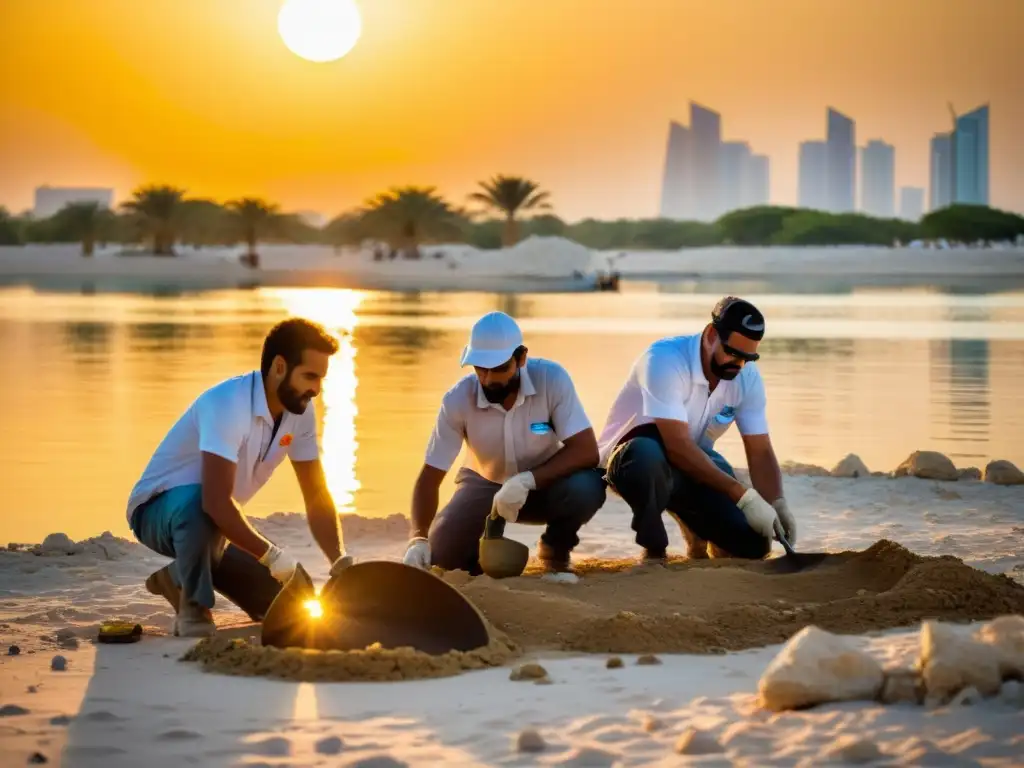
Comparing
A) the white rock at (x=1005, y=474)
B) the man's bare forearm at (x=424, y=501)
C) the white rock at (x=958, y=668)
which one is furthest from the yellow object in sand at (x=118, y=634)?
the white rock at (x=1005, y=474)

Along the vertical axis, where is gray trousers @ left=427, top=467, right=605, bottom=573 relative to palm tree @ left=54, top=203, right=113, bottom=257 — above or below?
below

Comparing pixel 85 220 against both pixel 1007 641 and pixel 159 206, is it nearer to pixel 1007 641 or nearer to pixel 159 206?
pixel 159 206

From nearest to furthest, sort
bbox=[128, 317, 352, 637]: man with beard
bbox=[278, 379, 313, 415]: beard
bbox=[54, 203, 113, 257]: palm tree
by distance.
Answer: bbox=[128, 317, 352, 637]: man with beard → bbox=[278, 379, 313, 415]: beard → bbox=[54, 203, 113, 257]: palm tree

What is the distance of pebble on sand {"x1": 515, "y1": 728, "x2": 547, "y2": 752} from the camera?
4258 mm

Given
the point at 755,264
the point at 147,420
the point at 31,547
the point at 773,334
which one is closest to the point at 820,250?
the point at 755,264

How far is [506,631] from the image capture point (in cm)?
576

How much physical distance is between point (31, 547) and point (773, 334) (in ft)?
64.0

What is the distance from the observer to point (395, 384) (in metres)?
16.8

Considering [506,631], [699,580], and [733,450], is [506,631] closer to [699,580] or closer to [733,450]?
[699,580]

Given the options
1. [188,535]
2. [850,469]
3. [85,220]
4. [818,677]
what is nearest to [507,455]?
[188,535]

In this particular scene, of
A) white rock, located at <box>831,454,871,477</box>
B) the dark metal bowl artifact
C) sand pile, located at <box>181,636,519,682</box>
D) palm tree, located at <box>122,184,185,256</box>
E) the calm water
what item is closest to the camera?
sand pile, located at <box>181,636,519,682</box>

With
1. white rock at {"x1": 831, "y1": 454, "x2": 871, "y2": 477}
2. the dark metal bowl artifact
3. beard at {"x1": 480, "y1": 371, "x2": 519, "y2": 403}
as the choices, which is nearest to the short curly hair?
the dark metal bowl artifact

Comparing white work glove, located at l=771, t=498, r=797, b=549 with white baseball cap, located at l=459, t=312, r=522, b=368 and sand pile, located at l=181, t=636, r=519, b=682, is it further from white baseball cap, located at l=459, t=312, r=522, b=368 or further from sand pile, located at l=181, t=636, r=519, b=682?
sand pile, located at l=181, t=636, r=519, b=682

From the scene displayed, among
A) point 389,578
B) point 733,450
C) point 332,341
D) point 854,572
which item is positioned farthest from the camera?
point 733,450
